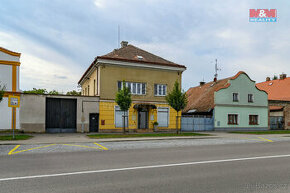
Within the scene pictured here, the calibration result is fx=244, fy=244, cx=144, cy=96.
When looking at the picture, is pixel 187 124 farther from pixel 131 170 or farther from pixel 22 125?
pixel 131 170

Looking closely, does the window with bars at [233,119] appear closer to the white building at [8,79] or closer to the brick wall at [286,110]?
the brick wall at [286,110]

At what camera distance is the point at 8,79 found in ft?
73.4

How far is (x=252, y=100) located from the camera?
104ft

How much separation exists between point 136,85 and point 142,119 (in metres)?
3.72

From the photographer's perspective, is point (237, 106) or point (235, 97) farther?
point (235, 97)

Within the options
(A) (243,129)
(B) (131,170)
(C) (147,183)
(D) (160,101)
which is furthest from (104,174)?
(A) (243,129)

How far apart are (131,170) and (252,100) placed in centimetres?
2838

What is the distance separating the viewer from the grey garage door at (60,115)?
23484mm

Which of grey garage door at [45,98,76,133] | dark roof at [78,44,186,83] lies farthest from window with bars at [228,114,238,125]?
grey garage door at [45,98,76,133]

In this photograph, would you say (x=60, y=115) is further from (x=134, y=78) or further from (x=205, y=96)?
(x=205, y=96)

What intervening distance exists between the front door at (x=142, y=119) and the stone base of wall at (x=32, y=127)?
9550 millimetres

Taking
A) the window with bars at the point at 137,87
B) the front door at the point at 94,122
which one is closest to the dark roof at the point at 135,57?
the window with bars at the point at 137,87

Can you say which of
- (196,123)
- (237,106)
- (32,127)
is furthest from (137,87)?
(237,106)

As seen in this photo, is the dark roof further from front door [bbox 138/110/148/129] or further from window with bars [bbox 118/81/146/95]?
front door [bbox 138/110/148/129]
